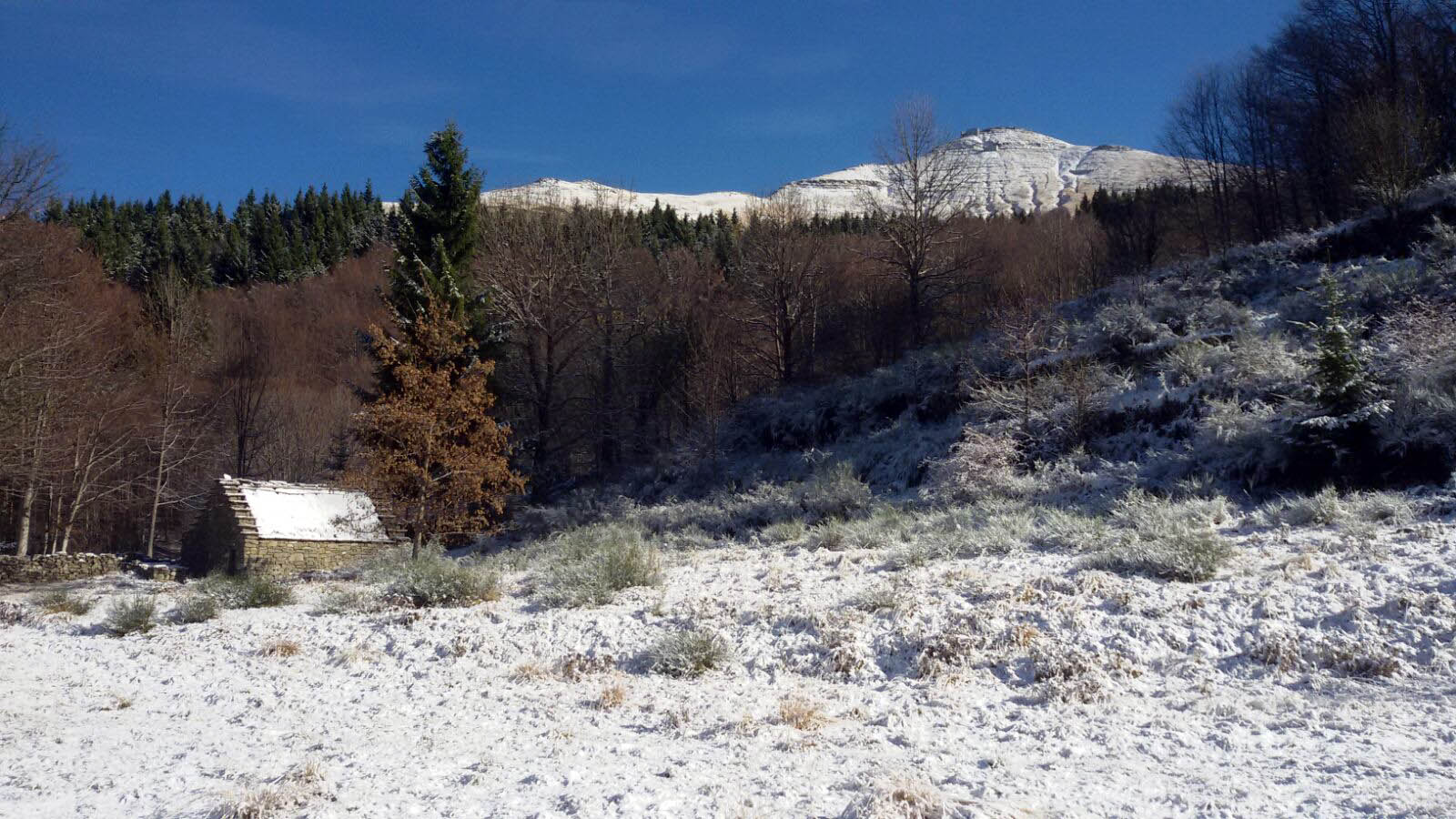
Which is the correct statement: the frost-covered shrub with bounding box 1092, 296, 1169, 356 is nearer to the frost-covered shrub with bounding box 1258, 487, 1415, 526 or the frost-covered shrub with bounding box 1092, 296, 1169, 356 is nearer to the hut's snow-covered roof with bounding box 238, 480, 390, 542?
the frost-covered shrub with bounding box 1258, 487, 1415, 526

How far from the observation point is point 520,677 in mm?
7594

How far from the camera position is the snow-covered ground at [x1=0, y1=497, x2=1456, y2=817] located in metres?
4.73

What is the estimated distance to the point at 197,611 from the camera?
36.2ft

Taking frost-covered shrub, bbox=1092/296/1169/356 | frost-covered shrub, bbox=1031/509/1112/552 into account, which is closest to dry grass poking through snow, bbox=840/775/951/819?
frost-covered shrub, bbox=1031/509/1112/552

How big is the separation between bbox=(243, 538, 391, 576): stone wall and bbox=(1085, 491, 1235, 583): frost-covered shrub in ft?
57.5

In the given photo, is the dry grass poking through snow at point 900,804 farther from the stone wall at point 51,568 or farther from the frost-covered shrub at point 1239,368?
the stone wall at point 51,568

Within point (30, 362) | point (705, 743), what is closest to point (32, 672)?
point (705, 743)

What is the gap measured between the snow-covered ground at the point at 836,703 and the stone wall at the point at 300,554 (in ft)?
37.2

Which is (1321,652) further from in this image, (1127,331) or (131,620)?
(1127,331)

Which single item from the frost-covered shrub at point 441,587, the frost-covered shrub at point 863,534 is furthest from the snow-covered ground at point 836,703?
the frost-covered shrub at point 863,534

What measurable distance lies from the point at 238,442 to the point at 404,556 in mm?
27941

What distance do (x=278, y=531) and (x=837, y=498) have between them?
14.8 meters

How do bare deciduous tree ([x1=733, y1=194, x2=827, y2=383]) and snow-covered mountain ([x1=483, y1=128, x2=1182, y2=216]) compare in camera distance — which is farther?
snow-covered mountain ([x1=483, y1=128, x2=1182, y2=216])

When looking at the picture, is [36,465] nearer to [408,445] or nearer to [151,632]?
[408,445]
